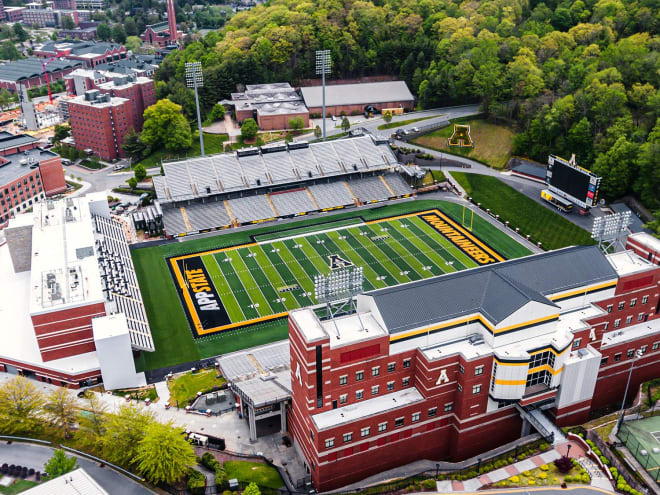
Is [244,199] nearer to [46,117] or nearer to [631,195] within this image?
[631,195]

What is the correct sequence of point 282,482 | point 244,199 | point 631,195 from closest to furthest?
point 282,482
point 631,195
point 244,199

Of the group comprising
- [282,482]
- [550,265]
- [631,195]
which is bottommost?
[282,482]

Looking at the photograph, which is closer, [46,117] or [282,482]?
[282,482]

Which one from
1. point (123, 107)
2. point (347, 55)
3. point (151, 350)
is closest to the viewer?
point (151, 350)

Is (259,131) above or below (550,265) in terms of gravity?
below

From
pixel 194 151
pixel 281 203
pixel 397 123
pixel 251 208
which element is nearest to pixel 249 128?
pixel 194 151

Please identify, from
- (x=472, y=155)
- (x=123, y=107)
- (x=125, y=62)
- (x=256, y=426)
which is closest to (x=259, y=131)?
(x=123, y=107)

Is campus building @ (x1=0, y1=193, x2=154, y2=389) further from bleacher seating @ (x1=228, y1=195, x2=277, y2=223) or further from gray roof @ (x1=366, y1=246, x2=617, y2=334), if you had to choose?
gray roof @ (x1=366, y1=246, x2=617, y2=334)
